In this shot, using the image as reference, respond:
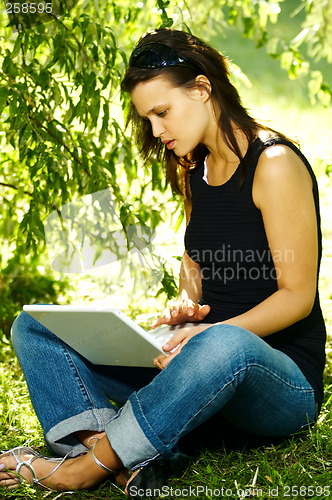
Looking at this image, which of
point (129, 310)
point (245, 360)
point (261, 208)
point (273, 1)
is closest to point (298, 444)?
point (245, 360)

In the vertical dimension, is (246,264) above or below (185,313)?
above

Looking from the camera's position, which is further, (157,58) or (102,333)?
(157,58)

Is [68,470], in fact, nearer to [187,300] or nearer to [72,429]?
[72,429]

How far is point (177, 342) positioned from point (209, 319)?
0.20 meters

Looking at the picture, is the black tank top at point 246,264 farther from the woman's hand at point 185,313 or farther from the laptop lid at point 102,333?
the laptop lid at point 102,333

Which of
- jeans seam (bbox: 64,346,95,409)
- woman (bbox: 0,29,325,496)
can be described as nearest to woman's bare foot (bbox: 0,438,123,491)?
woman (bbox: 0,29,325,496)

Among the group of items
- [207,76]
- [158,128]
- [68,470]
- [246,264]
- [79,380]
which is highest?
[207,76]

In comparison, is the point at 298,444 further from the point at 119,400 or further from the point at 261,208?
the point at 261,208

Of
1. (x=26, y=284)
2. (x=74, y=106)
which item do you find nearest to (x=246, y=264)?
(x=74, y=106)

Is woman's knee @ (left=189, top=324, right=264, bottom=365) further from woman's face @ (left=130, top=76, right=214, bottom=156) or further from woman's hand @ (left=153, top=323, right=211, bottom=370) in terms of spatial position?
woman's face @ (left=130, top=76, right=214, bottom=156)

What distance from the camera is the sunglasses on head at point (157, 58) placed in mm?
1551

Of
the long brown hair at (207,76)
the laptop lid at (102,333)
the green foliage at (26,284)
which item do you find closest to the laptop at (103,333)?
the laptop lid at (102,333)

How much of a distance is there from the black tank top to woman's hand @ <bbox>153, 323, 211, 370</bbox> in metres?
0.14

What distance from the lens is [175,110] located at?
5.15 ft
